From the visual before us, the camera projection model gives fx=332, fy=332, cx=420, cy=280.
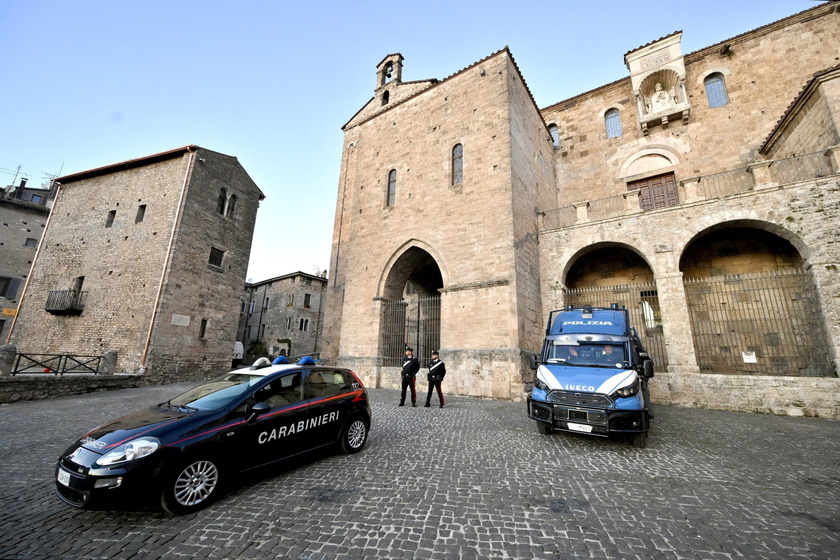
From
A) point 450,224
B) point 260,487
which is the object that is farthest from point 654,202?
point 260,487

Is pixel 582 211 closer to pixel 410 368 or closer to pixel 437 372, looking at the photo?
pixel 437 372

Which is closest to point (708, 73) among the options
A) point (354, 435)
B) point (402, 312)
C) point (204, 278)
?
point (402, 312)

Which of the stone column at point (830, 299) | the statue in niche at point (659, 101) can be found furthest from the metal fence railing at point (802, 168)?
the statue in niche at point (659, 101)

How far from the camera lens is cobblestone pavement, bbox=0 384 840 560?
102 inches

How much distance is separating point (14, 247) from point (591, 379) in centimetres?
3429

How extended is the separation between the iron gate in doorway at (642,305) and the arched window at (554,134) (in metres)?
8.55

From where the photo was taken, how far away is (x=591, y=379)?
17.6ft

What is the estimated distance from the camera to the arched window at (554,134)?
17.1m

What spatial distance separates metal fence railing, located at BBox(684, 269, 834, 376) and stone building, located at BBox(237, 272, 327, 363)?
23481 millimetres

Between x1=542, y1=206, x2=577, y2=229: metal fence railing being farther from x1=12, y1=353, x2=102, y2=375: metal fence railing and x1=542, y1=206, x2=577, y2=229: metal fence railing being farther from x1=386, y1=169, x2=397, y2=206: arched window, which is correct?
x1=12, y1=353, x2=102, y2=375: metal fence railing

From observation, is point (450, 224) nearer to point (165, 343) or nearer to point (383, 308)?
point (383, 308)

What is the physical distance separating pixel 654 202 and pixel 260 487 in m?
16.9

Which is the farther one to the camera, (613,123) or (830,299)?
(613,123)

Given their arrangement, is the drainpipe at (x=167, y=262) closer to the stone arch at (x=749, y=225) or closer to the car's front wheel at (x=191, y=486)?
the car's front wheel at (x=191, y=486)
